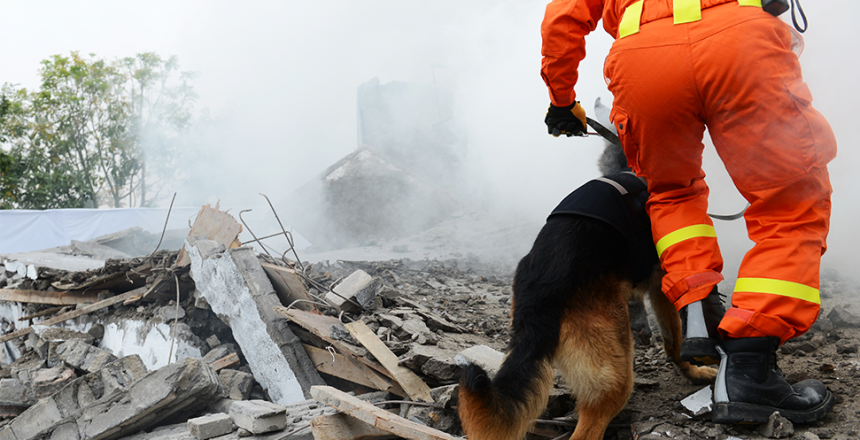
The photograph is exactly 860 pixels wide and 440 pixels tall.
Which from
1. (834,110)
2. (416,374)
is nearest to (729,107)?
(416,374)

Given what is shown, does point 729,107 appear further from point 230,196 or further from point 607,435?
point 230,196

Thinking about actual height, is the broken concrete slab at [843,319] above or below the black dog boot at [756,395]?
below

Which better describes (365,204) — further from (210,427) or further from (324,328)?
(210,427)

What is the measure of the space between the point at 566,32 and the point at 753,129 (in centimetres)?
73

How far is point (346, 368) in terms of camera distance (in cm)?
281

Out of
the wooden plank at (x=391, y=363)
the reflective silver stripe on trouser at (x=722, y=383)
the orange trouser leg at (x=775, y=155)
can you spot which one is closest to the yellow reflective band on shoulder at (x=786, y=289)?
the orange trouser leg at (x=775, y=155)

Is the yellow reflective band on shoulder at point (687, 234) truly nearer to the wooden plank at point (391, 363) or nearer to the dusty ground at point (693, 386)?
the dusty ground at point (693, 386)

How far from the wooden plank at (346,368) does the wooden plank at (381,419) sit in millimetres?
574

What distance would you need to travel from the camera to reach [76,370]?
371cm

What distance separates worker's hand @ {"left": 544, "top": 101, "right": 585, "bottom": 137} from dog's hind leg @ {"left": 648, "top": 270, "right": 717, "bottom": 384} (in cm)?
79

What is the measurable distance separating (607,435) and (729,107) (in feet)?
4.28

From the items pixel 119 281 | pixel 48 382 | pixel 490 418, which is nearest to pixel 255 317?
pixel 48 382

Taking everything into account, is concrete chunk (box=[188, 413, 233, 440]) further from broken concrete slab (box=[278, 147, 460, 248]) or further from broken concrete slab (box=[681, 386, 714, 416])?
broken concrete slab (box=[278, 147, 460, 248])

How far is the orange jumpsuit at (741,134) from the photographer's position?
140 cm
